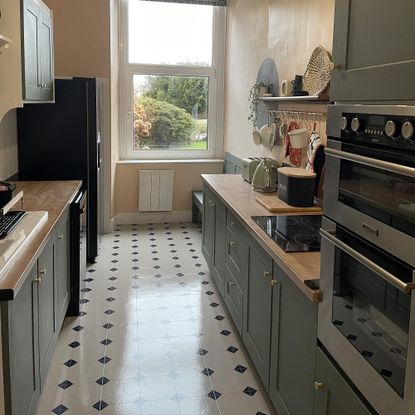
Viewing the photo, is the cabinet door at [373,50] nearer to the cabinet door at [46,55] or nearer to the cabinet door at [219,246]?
the cabinet door at [219,246]

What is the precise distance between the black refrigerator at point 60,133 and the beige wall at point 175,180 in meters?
1.65

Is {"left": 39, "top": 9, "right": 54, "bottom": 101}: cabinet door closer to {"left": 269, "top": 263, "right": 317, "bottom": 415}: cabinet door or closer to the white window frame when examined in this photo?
the white window frame

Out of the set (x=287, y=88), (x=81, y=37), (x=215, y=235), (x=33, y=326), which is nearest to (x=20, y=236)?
(x=33, y=326)

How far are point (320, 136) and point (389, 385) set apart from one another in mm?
2080

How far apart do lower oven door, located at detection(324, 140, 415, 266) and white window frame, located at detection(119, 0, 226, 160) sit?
4.59 meters

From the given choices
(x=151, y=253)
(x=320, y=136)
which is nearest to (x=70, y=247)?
(x=151, y=253)

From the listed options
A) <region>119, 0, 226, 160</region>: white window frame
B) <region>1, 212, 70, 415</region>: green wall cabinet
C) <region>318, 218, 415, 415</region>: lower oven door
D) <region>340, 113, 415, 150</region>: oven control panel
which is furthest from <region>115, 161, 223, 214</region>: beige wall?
<region>340, 113, 415, 150</region>: oven control panel

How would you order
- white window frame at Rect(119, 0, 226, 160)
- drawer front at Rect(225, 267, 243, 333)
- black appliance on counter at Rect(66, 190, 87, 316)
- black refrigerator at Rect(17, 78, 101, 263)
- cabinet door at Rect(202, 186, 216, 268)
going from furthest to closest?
white window frame at Rect(119, 0, 226, 160) → black refrigerator at Rect(17, 78, 101, 263) → cabinet door at Rect(202, 186, 216, 268) → black appliance on counter at Rect(66, 190, 87, 316) → drawer front at Rect(225, 267, 243, 333)

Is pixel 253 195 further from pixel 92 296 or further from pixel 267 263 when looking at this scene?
pixel 92 296

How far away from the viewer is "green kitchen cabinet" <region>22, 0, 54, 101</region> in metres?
2.86

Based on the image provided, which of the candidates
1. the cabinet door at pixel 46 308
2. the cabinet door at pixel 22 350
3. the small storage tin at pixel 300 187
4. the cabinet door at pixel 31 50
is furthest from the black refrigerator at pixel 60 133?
the cabinet door at pixel 22 350

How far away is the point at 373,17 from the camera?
1274 mm

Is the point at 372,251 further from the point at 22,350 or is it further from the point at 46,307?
the point at 46,307

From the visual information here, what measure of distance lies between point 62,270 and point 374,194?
2239 mm
